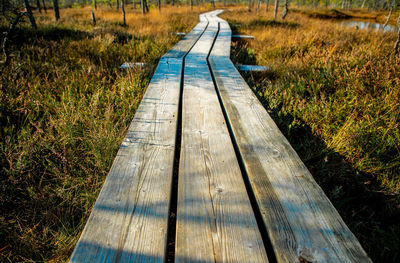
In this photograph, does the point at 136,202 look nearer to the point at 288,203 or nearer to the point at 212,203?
the point at 212,203

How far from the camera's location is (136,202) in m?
1.10

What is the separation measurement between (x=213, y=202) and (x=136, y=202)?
0.44 meters

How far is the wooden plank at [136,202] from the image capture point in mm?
872

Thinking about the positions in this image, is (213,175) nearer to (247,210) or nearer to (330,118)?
(247,210)

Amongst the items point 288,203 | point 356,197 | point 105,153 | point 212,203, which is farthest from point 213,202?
point 356,197

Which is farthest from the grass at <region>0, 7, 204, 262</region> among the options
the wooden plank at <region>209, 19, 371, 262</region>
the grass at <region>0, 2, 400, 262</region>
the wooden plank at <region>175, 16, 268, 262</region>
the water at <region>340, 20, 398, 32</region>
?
the water at <region>340, 20, 398, 32</region>

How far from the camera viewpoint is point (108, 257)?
0.84 meters

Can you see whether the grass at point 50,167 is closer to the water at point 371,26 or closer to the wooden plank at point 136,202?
the wooden plank at point 136,202

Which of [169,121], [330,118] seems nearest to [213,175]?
[169,121]

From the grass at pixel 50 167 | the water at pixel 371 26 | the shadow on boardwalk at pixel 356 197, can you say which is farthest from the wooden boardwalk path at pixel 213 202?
the water at pixel 371 26

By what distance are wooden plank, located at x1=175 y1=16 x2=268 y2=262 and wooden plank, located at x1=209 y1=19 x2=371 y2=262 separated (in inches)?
3.9

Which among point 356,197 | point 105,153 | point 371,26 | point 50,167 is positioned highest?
point 371,26

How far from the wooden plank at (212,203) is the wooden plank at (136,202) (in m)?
0.11

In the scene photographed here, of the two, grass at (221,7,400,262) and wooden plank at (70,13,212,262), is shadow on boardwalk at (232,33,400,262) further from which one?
wooden plank at (70,13,212,262)
